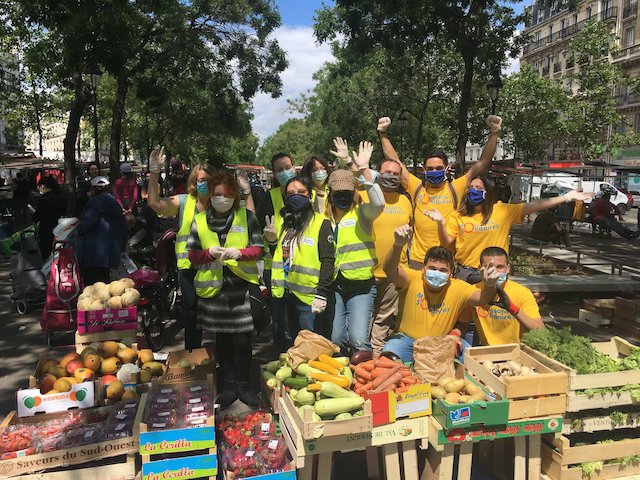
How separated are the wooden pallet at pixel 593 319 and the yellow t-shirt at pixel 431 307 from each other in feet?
15.1

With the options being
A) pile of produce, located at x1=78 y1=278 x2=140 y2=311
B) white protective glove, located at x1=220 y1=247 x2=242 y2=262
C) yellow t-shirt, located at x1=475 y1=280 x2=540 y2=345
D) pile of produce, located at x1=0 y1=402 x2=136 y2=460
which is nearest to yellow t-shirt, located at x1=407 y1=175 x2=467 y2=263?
yellow t-shirt, located at x1=475 y1=280 x2=540 y2=345

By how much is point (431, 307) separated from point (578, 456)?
141 centimetres

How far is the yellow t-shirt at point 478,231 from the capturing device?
4957 millimetres

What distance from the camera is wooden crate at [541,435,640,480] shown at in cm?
340

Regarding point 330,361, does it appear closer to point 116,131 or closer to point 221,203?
point 221,203

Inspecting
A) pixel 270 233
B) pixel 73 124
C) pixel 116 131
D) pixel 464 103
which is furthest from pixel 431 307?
pixel 116 131

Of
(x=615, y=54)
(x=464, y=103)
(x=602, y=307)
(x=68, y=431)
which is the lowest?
(x=602, y=307)

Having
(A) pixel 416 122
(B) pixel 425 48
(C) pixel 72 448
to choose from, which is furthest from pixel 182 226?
(A) pixel 416 122

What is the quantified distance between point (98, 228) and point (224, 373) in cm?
297

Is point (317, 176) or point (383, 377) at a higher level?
point (317, 176)

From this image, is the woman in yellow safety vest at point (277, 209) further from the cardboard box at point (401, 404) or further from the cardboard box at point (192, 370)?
the cardboard box at point (401, 404)

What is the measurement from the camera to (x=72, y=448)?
324cm

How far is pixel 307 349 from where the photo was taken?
3.85 meters

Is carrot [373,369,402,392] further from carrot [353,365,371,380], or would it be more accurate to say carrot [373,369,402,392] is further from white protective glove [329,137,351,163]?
white protective glove [329,137,351,163]
